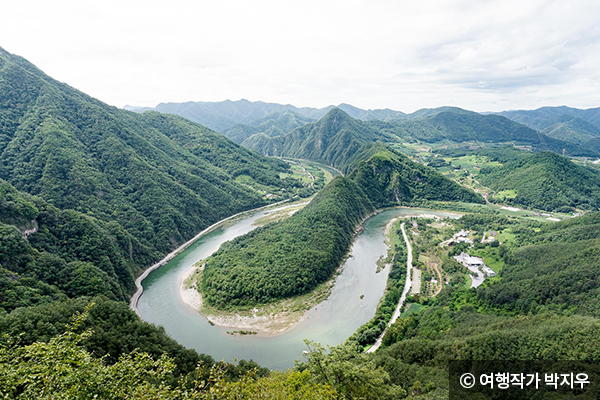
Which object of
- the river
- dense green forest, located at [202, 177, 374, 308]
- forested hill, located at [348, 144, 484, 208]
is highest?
forested hill, located at [348, 144, 484, 208]

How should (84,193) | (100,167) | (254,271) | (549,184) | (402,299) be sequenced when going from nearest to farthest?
(402,299) → (254,271) → (84,193) → (100,167) → (549,184)

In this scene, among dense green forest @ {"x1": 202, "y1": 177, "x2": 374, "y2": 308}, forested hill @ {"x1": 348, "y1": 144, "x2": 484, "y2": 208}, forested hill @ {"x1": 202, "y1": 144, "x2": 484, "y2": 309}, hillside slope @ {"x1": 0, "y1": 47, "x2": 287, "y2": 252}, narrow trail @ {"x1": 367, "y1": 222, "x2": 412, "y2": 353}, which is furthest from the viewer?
forested hill @ {"x1": 348, "y1": 144, "x2": 484, "y2": 208}

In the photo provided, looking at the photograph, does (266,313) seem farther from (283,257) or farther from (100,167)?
(100,167)

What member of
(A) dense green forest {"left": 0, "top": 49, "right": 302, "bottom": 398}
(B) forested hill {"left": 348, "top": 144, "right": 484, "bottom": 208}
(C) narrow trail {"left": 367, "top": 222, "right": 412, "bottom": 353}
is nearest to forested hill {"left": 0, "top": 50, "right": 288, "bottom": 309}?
(A) dense green forest {"left": 0, "top": 49, "right": 302, "bottom": 398}

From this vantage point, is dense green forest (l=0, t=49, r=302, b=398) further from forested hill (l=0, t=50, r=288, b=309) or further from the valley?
the valley

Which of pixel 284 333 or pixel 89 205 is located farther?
pixel 89 205

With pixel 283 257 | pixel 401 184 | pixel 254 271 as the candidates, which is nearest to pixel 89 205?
pixel 254 271
